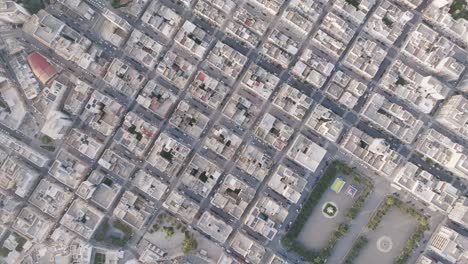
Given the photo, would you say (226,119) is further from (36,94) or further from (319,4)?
(36,94)

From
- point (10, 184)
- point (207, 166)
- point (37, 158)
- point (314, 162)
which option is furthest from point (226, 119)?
point (10, 184)

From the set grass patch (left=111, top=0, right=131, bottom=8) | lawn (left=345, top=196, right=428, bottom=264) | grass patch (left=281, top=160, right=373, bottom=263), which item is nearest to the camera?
lawn (left=345, top=196, right=428, bottom=264)

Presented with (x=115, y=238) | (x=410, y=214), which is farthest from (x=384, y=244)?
(x=115, y=238)

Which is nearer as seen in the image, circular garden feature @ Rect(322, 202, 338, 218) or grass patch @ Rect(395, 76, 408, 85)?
grass patch @ Rect(395, 76, 408, 85)

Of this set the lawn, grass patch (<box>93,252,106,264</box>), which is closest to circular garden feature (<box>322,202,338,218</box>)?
the lawn

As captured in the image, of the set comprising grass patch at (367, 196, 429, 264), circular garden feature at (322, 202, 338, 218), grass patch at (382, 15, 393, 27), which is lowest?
circular garden feature at (322, 202, 338, 218)

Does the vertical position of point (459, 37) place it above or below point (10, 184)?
above

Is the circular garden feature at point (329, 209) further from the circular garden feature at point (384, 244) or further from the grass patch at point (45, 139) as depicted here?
the grass patch at point (45, 139)

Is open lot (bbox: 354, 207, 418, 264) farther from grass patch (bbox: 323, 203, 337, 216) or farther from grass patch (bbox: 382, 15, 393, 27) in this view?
grass patch (bbox: 382, 15, 393, 27)
